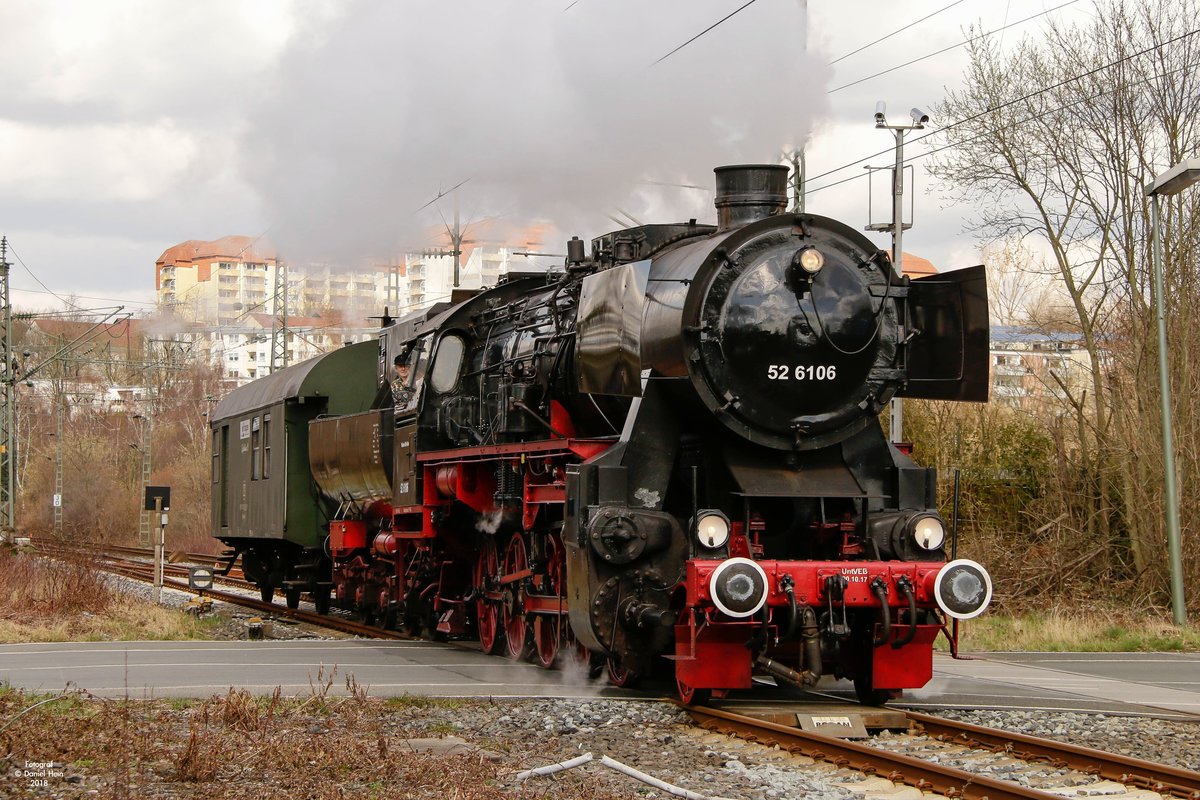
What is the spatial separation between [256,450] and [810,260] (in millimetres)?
12645

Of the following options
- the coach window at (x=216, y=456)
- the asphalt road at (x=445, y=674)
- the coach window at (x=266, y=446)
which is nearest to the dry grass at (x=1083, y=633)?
the asphalt road at (x=445, y=674)

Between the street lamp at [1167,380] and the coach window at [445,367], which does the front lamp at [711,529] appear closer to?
the coach window at [445,367]

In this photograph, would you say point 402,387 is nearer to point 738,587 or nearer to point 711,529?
point 711,529

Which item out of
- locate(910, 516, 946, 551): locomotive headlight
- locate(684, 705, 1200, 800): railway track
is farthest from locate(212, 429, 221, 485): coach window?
locate(910, 516, 946, 551): locomotive headlight

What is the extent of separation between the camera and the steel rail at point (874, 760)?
6.28 meters

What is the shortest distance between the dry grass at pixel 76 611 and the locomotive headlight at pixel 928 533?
30.6ft

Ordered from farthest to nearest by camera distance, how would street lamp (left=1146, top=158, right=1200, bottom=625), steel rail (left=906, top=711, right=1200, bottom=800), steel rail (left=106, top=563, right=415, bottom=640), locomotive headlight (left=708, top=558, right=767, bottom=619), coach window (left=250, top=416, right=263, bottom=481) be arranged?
coach window (left=250, top=416, right=263, bottom=481)
steel rail (left=106, top=563, right=415, bottom=640)
street lamp (left=1146, top=158, right=1200, bottom=625)
locomotive headlight (left=708, top=558, right=767, bottom=619)
steel rail (left=906, top=711, right=1200, bottom=800)

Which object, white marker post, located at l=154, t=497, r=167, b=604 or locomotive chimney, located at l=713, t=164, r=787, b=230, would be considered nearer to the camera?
locomotive chimney, located at l=713, t=164, r=787, b=230

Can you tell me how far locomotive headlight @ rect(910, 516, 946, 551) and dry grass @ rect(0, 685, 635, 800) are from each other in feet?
10.1

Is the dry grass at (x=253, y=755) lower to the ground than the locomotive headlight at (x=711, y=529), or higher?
lower

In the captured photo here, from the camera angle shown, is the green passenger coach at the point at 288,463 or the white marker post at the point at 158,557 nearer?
the green passenger coach at the point at 288,463

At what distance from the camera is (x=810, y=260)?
9148 millimetres

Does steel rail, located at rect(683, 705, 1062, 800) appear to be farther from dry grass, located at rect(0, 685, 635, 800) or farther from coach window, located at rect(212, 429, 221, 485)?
coach window, located at rect(212, 429, 221, 485)

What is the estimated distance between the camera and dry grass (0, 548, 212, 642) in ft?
49.1
